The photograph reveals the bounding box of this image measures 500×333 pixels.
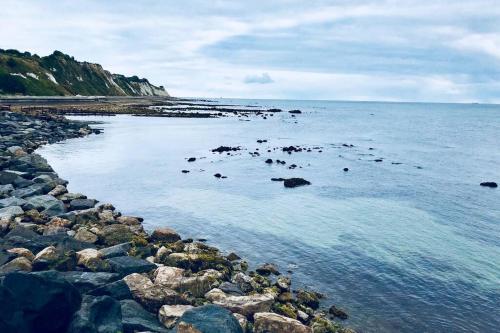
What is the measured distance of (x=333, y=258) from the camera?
23.9 m

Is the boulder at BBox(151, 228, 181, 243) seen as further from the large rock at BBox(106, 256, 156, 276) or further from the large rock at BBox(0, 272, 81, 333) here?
the large rock at BBox(0, 272, 81, 333)

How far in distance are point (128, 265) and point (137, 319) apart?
4.48 m

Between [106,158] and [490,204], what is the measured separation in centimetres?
4499

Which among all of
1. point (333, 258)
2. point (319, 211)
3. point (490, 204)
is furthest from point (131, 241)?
point (490, 204)

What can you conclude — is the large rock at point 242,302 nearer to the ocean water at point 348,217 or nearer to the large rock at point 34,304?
the ocean water at point 348,217

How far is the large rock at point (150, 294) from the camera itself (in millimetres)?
15086

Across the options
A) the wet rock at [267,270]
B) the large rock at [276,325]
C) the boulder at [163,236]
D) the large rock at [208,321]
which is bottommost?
the wet rock at [267,270]

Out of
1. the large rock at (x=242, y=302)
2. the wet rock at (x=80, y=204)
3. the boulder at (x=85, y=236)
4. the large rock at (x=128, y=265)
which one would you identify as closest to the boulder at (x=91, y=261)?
the large rock at (x=128, y=265)

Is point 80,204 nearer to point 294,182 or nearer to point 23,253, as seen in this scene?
point 23,253

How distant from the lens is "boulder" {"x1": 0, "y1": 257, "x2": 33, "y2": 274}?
51.8ft

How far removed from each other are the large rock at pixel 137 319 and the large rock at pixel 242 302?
2.52 metres

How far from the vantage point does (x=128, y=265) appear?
17750 millimetres

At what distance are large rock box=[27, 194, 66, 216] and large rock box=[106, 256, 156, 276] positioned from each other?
9559mm

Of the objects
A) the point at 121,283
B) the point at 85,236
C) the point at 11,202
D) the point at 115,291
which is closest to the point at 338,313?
the point at 121,283
